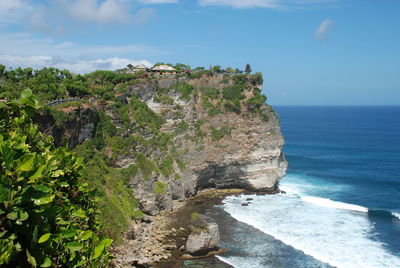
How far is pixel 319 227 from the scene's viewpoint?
37062 mm

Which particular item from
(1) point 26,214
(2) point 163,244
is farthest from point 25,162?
(2) point 163,244

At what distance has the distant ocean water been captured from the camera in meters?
30.1

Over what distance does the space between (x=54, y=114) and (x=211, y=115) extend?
2577cm

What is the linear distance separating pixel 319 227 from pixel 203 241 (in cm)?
1425

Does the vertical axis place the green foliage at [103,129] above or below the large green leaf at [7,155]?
below

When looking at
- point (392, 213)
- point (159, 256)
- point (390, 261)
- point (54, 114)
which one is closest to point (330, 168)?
point (392, 213)

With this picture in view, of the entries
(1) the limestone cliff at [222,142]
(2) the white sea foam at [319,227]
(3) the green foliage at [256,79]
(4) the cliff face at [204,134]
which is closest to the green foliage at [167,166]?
(4) the cliff face at [204,134]

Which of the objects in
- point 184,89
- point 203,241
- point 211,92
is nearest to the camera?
point 203,241

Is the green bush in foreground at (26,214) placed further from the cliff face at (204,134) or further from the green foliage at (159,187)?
the cliff face at (204,134)

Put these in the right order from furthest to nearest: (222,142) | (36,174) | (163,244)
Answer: (222,142) < (163,244) < (36,174)

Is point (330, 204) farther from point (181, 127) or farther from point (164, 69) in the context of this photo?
point (164, 69)

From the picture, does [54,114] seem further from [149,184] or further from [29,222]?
[29,222]

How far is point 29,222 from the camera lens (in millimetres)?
5148

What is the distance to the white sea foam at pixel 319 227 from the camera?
29.9m
